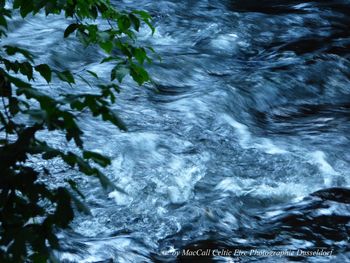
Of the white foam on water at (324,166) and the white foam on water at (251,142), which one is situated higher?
the white foam on water at (324,166)

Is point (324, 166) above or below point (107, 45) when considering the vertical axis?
below

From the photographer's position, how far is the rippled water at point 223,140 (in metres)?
3.63

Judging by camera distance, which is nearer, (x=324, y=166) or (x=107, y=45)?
(x=107, y=45)

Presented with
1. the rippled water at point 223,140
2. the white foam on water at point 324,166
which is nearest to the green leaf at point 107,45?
the rippled water at point 223,140

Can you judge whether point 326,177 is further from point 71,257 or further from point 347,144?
point 71,257

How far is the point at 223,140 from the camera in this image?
4871 millimetres

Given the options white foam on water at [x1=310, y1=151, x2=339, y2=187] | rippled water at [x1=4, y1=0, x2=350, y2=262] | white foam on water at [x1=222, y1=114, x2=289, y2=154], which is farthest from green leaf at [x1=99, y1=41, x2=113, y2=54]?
white foam on water at [x1=222, y1=114, x2=289, y2=154]

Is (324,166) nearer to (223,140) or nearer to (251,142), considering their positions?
(251,142)

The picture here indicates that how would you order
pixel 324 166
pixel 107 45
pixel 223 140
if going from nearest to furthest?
pixel 107 45 < pixel 324 166 < pixel 223 140

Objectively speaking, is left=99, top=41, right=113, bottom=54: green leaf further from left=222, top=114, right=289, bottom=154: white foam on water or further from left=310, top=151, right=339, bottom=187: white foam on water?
left=222, top=114, right=289, bottom=154: white foam on water

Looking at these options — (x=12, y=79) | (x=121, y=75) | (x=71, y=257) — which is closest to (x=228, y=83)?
(x=71, y=257)

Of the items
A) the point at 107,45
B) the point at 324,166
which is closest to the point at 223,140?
the point at 324,166

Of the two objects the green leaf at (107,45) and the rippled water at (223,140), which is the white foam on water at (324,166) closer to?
the rippled water at (223,140)

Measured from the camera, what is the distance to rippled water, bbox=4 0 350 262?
363cm
